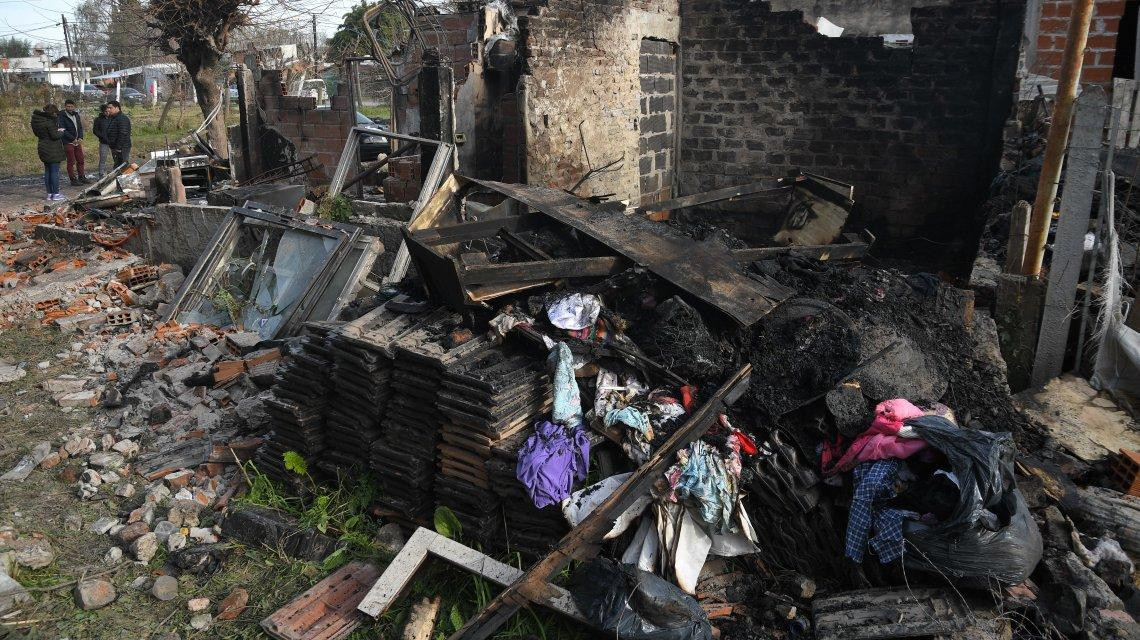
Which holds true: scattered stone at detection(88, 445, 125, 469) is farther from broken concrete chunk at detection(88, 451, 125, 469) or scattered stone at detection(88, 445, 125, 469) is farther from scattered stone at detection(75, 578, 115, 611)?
scattered stone at detection(75, 578, 115, 611)

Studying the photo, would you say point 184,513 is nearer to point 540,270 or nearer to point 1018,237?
point 540,270

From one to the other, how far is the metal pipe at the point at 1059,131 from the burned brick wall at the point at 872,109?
325 cm

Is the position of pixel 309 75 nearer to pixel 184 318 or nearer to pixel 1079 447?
pixel 184 318

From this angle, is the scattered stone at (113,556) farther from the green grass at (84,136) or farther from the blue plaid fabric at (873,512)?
the green grass at (84,136)

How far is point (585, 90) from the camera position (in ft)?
25.5

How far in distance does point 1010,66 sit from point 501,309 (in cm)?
674

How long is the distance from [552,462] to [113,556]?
2.47 meters

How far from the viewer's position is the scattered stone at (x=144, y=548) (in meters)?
4.04

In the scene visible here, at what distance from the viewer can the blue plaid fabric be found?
11.3 feet

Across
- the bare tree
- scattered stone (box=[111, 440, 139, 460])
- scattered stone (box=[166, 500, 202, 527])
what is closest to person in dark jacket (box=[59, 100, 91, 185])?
the bare tree

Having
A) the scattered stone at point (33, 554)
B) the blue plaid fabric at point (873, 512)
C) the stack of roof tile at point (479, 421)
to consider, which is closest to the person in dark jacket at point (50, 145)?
the scattered stone at point (33, 554)

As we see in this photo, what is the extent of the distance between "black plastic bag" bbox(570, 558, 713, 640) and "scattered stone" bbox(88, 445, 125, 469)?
10.8 ft

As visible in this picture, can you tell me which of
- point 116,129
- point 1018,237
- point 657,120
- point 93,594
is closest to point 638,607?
point 93,594

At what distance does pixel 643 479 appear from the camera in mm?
3639
